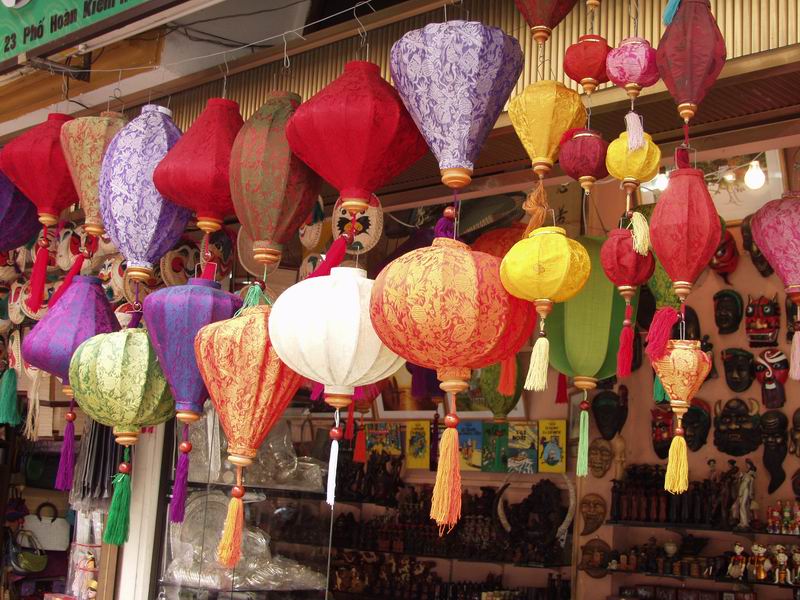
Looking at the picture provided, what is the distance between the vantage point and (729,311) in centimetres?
478

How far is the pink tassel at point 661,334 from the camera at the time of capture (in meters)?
1.60

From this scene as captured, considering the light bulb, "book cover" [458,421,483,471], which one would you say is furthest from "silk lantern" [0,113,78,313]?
"book cover" [458,421,483,471]

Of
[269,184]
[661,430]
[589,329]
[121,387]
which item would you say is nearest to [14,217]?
[121,387]

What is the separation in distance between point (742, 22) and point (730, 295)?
3.21 meters

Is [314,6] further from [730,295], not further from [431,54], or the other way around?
[730,295]

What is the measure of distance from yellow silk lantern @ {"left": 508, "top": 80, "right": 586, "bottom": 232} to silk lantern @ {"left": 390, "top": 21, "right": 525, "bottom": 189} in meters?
0.07

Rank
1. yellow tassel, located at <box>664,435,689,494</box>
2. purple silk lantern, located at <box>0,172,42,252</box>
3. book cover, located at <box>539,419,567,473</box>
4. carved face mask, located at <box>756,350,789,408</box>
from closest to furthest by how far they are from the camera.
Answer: yellow tassel, located at <box>664,435,689,494</box> < purple silk lantern, located at <box>0,172,42,252</box> < carved face mask, located at <box>756,350,789,408</box> < book cover, located at <box>539,419,567,473</box>

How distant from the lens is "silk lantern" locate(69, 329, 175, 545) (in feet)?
7.21

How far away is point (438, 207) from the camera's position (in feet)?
9.87

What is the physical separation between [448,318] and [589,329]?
54 centimetres

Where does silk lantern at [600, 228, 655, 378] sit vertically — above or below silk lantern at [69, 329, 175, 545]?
above

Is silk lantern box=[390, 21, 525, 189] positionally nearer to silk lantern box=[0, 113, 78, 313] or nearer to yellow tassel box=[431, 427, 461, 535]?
yellow tassel box=[431, 427, 461, 535]

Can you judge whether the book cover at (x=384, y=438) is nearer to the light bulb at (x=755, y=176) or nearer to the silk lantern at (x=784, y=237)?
the light bulb at (x=755, y=176)

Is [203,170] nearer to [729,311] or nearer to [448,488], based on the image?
[448,488]
